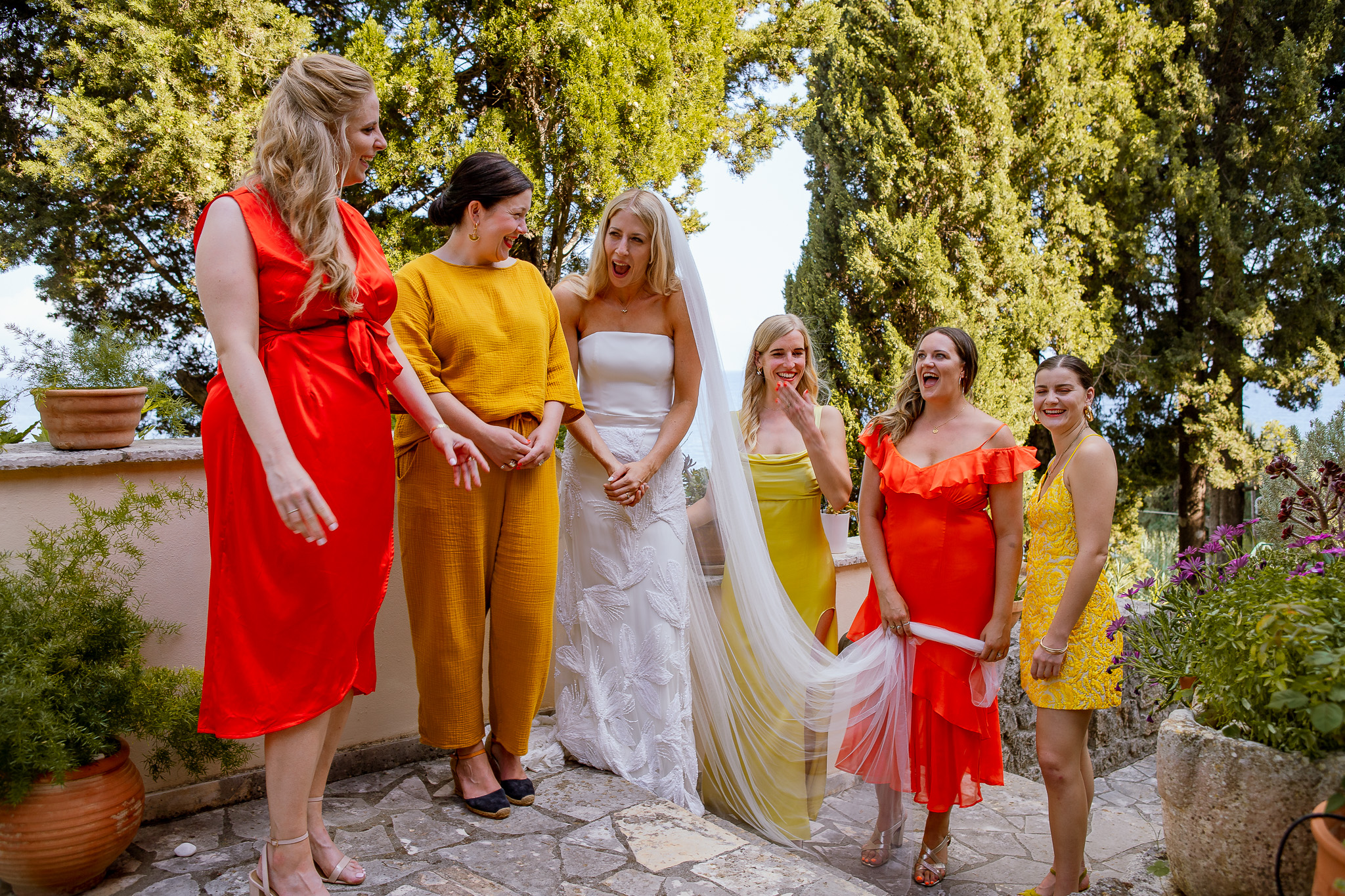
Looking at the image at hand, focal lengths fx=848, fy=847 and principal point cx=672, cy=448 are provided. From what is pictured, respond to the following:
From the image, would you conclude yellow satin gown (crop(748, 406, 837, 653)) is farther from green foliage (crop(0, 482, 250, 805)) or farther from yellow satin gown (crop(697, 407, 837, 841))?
green foliage (crop(0, 482, 250, 805))

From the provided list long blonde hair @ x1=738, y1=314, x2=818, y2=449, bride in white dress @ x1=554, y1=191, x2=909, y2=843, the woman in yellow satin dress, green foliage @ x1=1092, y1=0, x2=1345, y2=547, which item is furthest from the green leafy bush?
green foliage @ x1=1092, y1=0, x2=1345, y2=547

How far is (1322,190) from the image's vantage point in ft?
34.9

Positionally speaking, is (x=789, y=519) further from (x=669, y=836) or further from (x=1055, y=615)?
(x=669, y=836)

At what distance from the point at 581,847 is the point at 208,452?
138cm

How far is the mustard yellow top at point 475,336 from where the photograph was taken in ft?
8.00

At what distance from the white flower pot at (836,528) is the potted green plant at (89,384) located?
8.94 ft

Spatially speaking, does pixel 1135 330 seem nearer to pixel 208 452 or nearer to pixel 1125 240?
pixel 1125 240

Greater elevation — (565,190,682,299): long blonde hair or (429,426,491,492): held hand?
(565,190,682,299): long blonde hair

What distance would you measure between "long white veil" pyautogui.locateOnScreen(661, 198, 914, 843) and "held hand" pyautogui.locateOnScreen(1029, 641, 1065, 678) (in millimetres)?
571

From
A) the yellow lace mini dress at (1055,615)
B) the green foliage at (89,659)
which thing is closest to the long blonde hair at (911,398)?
the yellow lace mini dress at (1055,615)

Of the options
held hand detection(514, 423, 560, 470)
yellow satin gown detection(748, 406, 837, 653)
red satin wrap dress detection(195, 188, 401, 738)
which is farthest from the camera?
yellow satin gown detection(748, 406, 837, 653)

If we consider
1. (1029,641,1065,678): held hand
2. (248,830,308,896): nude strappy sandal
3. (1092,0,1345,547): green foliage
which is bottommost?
(248,830,308,896): nude strappy sandal

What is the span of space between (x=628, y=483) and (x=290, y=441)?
1.17 meters

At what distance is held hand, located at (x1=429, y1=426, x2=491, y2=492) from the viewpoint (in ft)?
6.77
